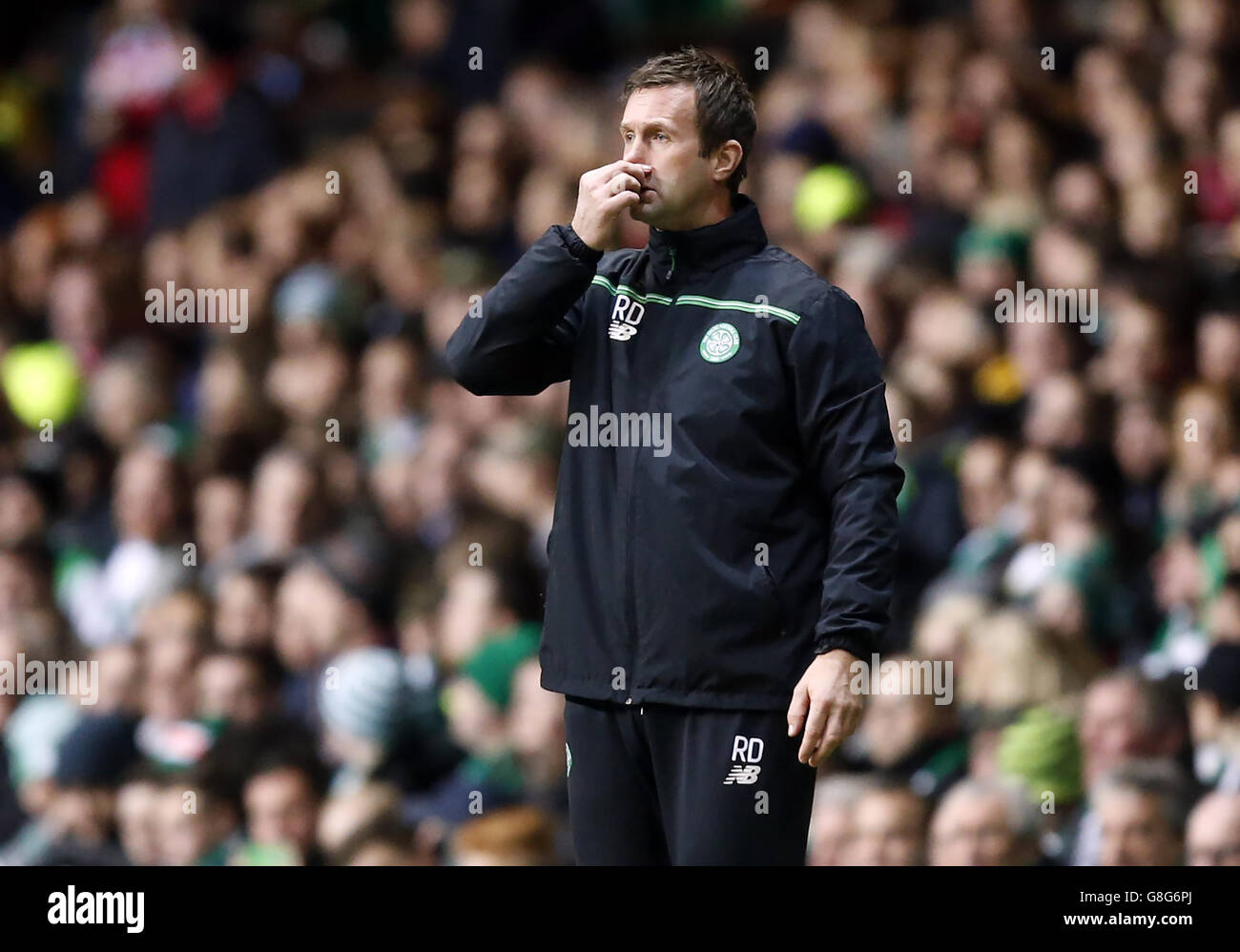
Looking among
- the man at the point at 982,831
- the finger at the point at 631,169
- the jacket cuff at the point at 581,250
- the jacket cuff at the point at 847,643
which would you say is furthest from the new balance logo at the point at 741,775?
the man at the point at 982,831

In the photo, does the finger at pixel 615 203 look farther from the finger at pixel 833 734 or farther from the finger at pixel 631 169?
the finger at pixel 833 734

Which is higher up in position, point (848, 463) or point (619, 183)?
point (619, 183)

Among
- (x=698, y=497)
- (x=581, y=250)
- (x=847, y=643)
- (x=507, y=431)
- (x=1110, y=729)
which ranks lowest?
(x=1110, y=729)

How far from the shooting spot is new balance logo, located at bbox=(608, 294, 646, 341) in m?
3.40

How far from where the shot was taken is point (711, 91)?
3348 millimetres

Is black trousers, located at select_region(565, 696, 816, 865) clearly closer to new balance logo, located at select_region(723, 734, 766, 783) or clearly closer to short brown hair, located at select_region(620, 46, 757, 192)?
new balance logo, located at select_region(723, 734, 766, 783)

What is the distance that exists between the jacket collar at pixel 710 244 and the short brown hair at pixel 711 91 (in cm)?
7

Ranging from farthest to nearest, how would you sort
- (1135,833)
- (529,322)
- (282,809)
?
(282,809)
(1135,833)
(529,322)

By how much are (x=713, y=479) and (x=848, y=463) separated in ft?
0.68

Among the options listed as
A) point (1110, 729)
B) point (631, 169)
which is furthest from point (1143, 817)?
point (631, 169)

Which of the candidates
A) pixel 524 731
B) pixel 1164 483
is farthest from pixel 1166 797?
pixel 524 731

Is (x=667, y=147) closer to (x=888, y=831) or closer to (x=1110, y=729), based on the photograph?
(x=888, y=831)

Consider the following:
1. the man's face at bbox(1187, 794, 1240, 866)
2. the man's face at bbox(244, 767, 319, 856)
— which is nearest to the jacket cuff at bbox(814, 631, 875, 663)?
the man's face at bbox(1187, 794, 1240, 866)

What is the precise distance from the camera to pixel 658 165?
3.34 metres
